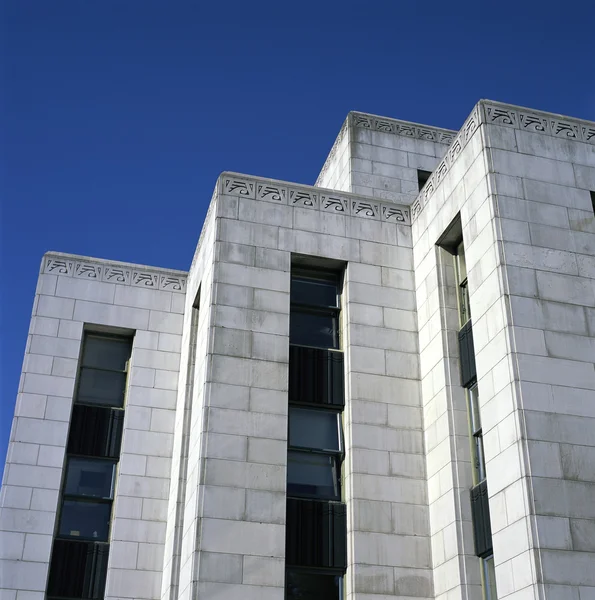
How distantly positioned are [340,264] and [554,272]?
18.1 ft

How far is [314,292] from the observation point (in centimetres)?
2102

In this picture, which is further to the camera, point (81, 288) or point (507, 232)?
point (81, 288)

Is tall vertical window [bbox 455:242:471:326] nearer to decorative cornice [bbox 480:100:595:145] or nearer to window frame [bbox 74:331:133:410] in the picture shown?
decorative cornice [bbox 480:100:595:145]

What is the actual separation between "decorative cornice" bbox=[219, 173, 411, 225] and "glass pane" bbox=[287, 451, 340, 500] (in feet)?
20.3

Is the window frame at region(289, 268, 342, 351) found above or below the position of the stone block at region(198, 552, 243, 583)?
above

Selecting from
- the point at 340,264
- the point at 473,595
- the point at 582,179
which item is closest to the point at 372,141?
the point at 340,264

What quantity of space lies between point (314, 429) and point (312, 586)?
11.1ft

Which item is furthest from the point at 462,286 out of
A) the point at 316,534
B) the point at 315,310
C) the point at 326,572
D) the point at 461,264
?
the point at 326,572

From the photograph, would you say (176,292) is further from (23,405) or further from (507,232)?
(507,232)

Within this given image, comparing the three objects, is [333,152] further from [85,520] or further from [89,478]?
[85,520]

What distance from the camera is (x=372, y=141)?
2691cm

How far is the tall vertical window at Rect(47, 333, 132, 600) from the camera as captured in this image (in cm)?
2105

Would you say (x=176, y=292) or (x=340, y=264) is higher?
(x=176, y=292)

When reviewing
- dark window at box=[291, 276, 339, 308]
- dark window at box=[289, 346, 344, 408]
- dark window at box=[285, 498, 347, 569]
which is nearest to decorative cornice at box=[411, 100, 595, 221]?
dark window at box=[291, 276, 339, 308]
